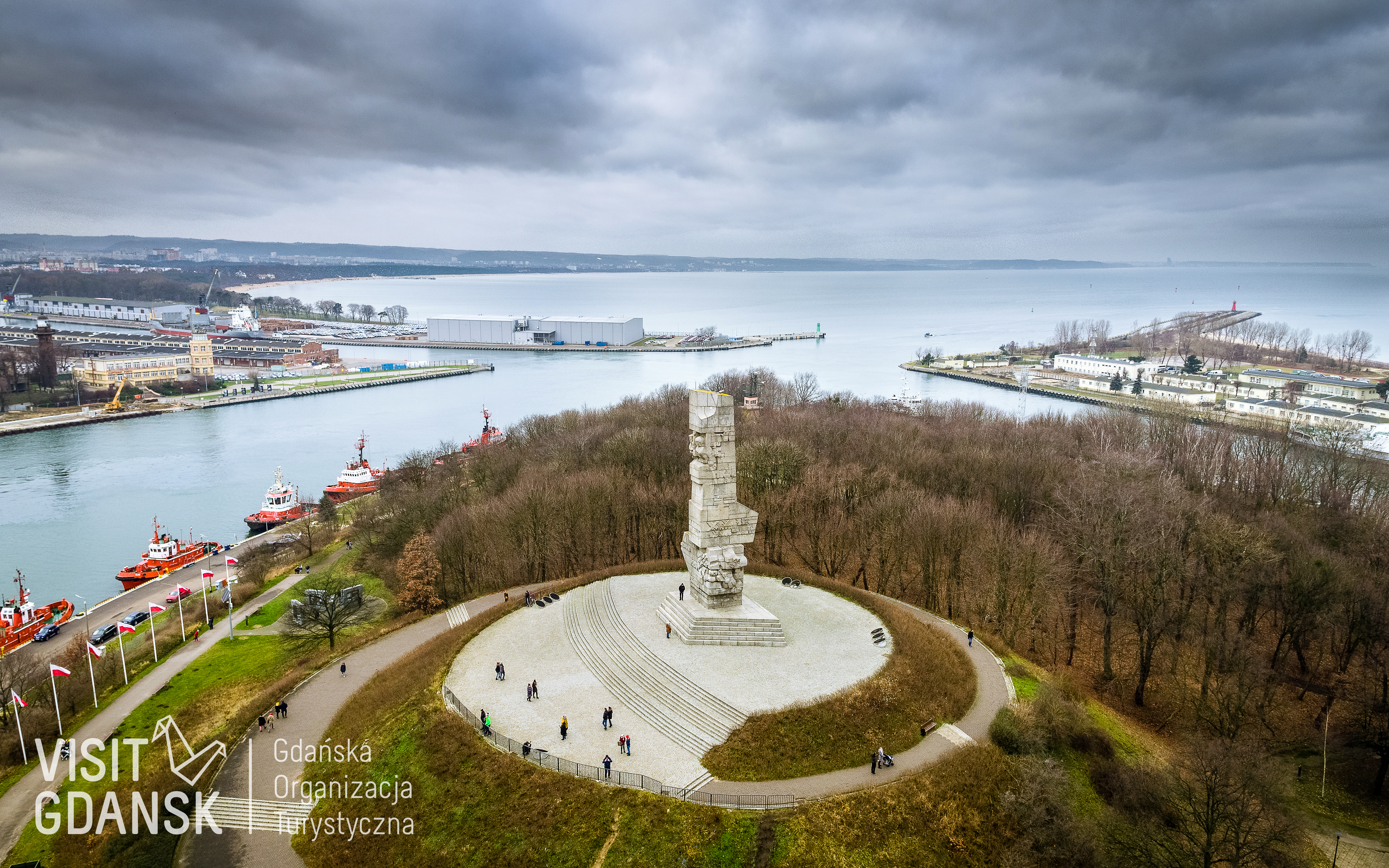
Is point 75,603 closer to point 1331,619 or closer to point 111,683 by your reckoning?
point 111,683

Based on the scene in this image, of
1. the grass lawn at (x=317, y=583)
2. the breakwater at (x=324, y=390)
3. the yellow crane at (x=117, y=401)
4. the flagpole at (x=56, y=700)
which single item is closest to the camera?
the flagpole at (x=56, y=700)

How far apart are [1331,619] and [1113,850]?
62.3 feet

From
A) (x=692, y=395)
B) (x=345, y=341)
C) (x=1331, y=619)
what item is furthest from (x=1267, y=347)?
(x=345, y=341)

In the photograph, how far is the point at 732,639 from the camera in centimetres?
3011

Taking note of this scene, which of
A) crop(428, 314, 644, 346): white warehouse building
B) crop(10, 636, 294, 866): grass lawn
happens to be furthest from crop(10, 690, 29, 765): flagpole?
crop(428, 314, 644, 346): white warehouse building

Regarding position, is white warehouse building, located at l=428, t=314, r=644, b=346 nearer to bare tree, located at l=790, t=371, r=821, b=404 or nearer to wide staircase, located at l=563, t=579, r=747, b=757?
bare tree, located at l=790, t=371, r=821, b=404

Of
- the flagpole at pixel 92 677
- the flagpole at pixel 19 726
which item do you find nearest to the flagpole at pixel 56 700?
the flagpole at pixel 92 677

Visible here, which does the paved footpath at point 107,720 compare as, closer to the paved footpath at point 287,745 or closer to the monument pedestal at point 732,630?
the paved footpath at point 287,745

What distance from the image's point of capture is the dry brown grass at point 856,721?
22953 mm

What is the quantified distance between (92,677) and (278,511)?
3511cm

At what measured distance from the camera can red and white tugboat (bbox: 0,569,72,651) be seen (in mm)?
39875

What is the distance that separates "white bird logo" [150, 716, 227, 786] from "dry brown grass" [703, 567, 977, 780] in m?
17.9

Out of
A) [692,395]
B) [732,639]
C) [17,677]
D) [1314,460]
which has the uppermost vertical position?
[692,395]

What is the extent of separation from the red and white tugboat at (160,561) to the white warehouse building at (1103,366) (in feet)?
387
